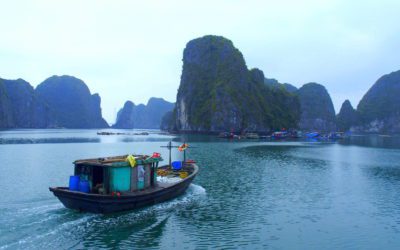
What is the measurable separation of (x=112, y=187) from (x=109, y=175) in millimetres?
814

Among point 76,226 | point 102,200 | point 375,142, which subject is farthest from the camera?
point 375,142

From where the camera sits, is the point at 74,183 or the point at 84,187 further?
the point at 74,183

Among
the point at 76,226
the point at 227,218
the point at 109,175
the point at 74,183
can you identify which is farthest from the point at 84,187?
the point at 227,218

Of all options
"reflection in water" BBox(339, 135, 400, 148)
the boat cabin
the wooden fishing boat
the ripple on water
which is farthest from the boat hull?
"reflection in water" BBox(339, 135, 400, 148)

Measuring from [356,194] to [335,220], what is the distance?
33.1 feet

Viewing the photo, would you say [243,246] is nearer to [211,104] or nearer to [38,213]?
[38,213]

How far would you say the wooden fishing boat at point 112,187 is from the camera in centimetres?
2159

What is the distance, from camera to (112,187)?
73.7 feet

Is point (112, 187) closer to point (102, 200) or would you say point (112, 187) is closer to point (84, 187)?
point (102, 200)

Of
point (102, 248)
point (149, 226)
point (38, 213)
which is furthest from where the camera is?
point (38, 213)

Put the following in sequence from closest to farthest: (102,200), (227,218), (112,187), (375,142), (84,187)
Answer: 1. (102,200)
2. (84,187)
3. (112,187)
4. (227,218)
5. (375,142)

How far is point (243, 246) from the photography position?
17891mm

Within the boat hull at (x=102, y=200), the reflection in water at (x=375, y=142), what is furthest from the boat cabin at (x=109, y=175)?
the reflection in water at (x=375, y=142)

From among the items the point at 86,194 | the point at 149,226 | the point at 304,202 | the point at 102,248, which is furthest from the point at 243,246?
the point at 304,202
